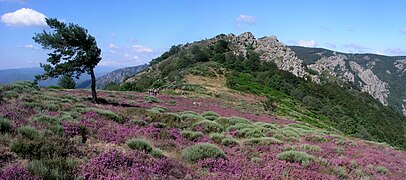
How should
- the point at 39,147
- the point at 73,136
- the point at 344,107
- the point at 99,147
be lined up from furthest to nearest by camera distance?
1. the point at 344,107
2. the point at 73,136
3. the point at 99,147
4. the point at 39,147

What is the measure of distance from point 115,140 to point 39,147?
265 cm

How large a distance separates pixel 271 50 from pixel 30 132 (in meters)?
124

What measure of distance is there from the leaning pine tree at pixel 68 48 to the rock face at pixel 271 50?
89.9 m

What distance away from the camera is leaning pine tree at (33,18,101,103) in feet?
73.3

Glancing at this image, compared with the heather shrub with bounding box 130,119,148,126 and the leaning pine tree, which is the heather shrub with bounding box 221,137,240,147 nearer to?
the heather shrub with bounding box 130,119,148,126

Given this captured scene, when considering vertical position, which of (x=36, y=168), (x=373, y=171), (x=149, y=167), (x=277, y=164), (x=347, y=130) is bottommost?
(x=347, y=130)

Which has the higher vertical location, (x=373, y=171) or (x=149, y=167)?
(x=149, y=167)

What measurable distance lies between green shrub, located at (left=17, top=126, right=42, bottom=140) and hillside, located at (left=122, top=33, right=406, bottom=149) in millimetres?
40169

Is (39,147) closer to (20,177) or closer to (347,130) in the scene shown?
(20,177)

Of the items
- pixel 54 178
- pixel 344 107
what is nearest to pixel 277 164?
pixel 54 178

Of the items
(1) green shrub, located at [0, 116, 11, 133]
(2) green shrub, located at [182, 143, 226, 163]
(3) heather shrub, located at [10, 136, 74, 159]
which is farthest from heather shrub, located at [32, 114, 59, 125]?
(2) green shrub, located at [182, 143, 226, 163]

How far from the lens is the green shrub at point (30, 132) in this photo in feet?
22.4

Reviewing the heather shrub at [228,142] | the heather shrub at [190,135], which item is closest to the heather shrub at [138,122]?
the heather shrub at [190,135]

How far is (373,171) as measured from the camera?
9.82 metres
